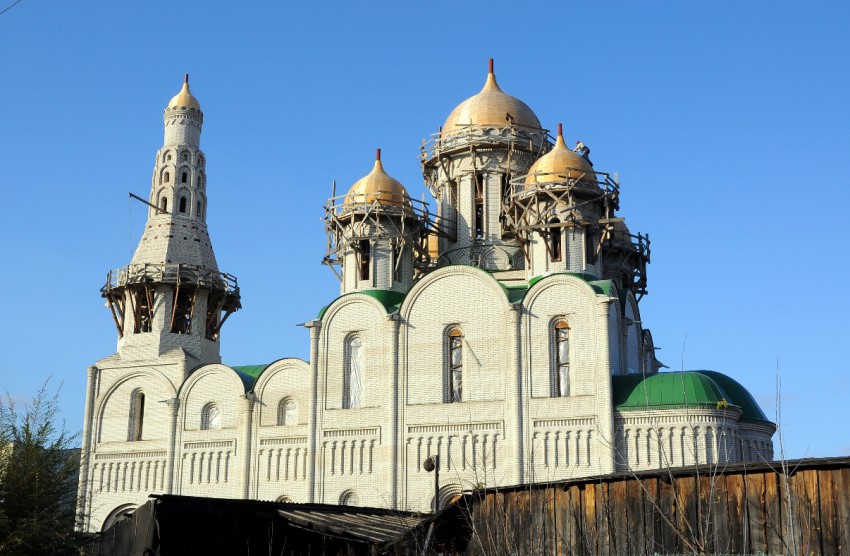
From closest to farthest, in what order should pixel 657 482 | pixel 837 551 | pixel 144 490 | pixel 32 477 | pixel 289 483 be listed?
pixel 837 551 → pixel 657 482 → pixel 32 477 → pixel 289 483 → pixel 144 490

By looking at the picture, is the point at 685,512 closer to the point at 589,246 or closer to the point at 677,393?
the point at 677,393

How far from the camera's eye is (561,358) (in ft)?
110

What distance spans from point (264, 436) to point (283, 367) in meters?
2.45

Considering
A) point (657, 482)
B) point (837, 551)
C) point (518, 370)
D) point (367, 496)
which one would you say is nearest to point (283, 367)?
point (367, 496)

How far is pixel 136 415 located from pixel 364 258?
1050cm

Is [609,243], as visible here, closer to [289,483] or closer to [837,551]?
[289,483]

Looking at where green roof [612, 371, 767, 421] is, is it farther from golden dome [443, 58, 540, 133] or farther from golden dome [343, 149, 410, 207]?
golden dome [443, 58, 540, 133]

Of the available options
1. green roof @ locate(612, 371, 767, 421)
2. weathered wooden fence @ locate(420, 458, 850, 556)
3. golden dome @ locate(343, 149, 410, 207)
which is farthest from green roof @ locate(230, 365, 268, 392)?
weathered wooden fence @ locate(420, 458, 850, 556)

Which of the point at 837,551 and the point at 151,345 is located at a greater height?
the point at 151,345

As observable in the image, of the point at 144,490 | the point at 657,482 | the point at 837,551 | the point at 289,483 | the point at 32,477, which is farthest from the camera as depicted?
the point at 144,490

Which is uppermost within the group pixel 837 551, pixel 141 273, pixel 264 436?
pixel 141 273

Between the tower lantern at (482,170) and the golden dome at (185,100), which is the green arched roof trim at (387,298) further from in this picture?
the golden dome at (185,100)

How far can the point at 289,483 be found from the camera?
36.3 metres

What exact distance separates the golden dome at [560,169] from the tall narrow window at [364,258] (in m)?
6.03
